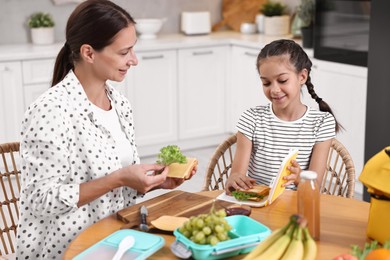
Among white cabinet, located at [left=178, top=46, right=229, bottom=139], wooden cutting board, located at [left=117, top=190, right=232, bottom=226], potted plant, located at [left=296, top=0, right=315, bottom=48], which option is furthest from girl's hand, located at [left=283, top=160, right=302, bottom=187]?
white cabinet, located at [left=178, top=46, right=229, bottom=139]

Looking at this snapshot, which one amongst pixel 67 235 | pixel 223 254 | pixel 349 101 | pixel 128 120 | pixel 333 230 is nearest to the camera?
pixel 223 254

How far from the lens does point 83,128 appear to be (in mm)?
Result: 2031

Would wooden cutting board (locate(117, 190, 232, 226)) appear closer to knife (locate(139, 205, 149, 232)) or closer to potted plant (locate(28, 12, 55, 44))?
knife (locate(139, 205, 149, 232))

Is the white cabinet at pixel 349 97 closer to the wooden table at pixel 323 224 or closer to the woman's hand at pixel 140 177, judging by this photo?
the wooden table at pixel 323 224

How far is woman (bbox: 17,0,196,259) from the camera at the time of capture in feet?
6.29

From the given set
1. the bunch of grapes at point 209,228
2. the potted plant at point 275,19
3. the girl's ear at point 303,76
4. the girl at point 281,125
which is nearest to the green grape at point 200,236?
the bunch of grapes at point 209,228

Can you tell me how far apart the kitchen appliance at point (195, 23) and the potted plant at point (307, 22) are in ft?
3.64

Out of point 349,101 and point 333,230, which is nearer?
point 333,230

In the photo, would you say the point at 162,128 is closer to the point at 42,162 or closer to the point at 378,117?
the point at 378,117

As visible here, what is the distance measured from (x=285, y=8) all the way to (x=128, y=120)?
3.39m

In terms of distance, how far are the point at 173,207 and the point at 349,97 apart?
2422 millimetres

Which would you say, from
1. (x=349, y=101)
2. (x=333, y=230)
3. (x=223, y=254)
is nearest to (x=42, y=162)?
(x=223, y=254)

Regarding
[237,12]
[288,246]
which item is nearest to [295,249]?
[288,246]

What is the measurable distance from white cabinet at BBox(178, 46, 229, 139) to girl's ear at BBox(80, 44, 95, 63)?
295 cm
